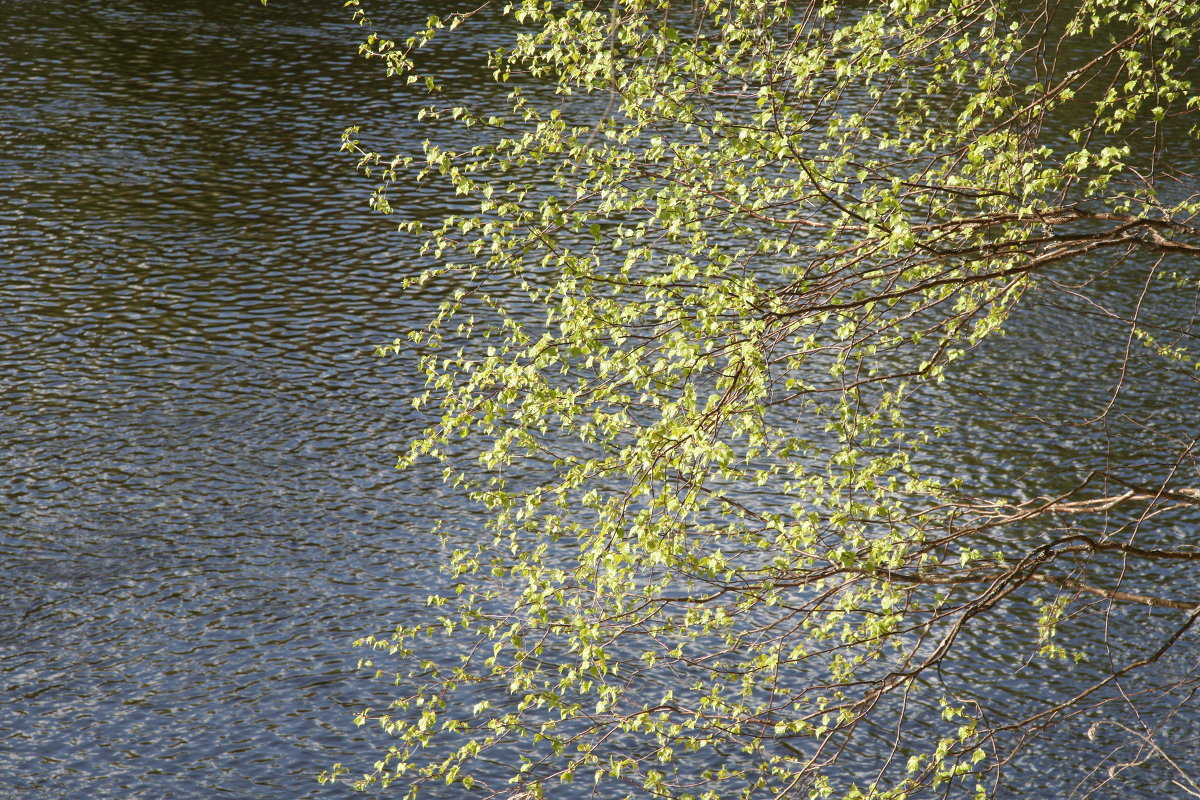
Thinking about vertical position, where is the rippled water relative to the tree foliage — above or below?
below

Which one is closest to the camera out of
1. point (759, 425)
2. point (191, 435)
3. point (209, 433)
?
point (759, 425)

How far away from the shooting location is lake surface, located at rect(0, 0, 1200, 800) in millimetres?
15578

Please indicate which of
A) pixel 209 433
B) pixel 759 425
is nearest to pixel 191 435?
pixel 209 433

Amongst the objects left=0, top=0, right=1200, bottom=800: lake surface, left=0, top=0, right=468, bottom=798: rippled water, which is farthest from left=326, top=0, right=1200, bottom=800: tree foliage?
left=0, top=0, right=468, bottom=798: rippled water

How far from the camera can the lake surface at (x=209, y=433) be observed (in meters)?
15.6

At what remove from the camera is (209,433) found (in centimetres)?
2203

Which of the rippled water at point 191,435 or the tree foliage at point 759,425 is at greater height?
the tree foliage at point 759,425

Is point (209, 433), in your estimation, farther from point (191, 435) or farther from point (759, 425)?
point (759, 425)

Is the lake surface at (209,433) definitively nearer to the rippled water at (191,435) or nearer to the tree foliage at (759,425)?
the rippled water at (191,435)

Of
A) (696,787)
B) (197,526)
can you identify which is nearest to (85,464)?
(197,526)

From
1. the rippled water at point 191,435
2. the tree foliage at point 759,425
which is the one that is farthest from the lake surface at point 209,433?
the tree foliage at point 759,425

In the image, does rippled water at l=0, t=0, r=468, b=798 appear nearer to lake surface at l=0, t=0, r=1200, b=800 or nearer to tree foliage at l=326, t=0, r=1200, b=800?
lake surface at l=0, t=0, r=1200, b=800

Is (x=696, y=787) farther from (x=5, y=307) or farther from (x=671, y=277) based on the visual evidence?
(x=5, y=307)

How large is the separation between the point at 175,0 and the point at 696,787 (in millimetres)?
41519
